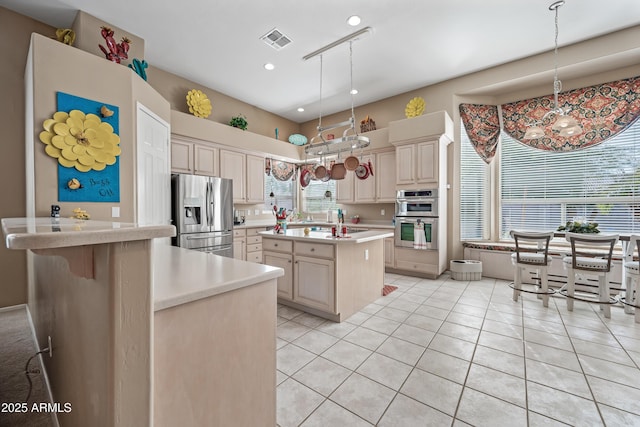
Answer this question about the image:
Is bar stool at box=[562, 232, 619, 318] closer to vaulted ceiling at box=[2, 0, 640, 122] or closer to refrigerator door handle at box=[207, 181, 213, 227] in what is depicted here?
vaulted ceiling at box=[2, 0, 640, 122]

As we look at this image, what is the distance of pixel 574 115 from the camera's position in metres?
3.85

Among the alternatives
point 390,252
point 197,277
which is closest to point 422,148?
point 390,252

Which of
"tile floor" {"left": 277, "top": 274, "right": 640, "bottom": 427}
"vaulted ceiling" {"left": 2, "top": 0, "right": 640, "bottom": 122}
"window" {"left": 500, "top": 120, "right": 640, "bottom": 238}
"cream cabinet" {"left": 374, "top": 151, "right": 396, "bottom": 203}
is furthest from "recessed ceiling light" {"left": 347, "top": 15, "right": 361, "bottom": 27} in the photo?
"tile floor" {"left": 277, "top": 274, "right": 640, "bottom": 427}

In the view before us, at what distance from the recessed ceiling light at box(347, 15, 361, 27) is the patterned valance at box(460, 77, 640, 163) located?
8.43 feet

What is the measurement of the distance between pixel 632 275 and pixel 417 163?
9.20ft

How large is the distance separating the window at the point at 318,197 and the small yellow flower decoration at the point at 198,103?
2802mm

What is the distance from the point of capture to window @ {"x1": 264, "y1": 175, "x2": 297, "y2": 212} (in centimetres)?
601

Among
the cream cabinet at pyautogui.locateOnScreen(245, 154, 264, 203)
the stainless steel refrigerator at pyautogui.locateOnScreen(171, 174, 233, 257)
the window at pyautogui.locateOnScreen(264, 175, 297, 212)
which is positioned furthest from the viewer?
the window at pyautogui.locateOnScreen(264, 175, 297, 212)

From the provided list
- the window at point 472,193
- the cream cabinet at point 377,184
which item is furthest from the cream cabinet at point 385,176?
the window at point 472,193

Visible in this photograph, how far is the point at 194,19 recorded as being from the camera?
3.04 meters

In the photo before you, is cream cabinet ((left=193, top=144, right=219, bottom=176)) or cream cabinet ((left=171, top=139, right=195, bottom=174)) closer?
cream cabinet ((left=171, top=139, right=195, bottom=174))

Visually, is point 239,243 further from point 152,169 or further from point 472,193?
point 472,193

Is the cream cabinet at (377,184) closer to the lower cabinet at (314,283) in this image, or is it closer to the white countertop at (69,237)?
the lower cabinet at (314,283)

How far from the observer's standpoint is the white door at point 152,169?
2.93 m
